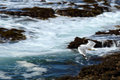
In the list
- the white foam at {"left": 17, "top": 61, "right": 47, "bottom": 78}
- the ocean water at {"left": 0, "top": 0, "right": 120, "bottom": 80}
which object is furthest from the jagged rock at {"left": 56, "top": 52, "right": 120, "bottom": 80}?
the white foam at {"left": 17, "top": 61, "right": 47, "bottom": 78}

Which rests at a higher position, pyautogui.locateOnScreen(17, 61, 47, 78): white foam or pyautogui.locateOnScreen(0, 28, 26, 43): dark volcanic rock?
pyautogui.locateOnScreen(0, 28, 26, 43): dark volcanic rock

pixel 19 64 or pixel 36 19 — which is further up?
pixel 36 19

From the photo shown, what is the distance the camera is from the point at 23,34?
626 inches

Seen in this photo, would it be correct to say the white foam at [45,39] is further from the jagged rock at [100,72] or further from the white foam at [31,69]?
the jagged rock at [100,72]

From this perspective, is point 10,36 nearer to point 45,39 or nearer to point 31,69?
point 45,39

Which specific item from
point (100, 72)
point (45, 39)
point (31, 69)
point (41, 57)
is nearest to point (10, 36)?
point (45, 39)

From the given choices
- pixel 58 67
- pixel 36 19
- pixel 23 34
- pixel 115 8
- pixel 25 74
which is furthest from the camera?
pixel 115 8

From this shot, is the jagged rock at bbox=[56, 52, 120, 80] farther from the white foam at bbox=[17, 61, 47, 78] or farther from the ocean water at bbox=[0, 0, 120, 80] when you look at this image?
the white foam at bbox=[17, 61, 47, 78]

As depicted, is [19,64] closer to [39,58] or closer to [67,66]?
[39,58]

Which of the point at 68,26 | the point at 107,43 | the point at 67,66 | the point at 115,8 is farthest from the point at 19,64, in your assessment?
the point at 115,8

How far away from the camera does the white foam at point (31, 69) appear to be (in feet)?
28.1

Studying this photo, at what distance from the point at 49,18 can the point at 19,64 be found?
14610 millimetres

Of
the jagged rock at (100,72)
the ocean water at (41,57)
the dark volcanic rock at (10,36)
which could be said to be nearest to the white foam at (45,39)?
the ocean water at (41,57)

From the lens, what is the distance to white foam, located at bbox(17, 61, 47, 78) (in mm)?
8555
